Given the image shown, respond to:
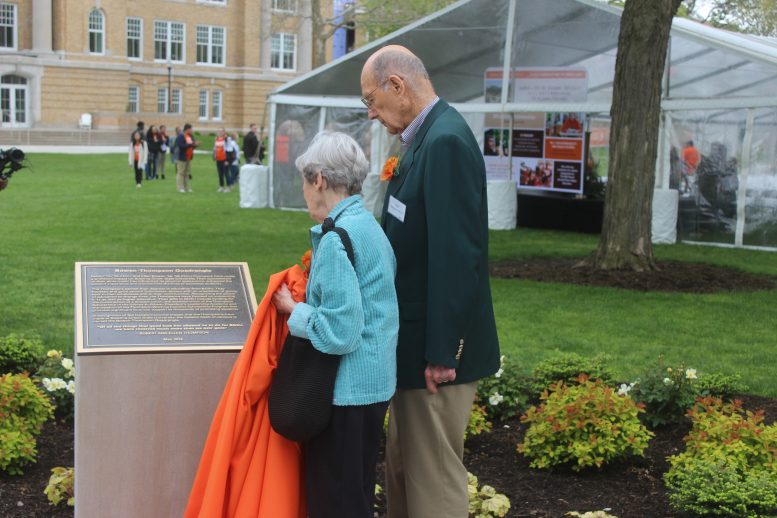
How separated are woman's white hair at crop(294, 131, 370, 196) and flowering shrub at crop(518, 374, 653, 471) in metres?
2.24

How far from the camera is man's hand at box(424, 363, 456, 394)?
3760 millimetres

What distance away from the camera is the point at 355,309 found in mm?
3613

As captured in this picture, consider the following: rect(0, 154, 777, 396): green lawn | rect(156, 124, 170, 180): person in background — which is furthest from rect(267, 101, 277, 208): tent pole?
rect(156, 124, 170, 180): person in background

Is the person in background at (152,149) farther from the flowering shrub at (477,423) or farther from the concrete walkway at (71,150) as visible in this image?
the flowering shrub at (477,423)

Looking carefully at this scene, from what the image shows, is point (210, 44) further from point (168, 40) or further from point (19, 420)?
point (19, 420)

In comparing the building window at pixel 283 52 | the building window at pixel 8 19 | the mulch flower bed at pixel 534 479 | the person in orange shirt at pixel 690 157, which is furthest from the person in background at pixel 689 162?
the building window at pixel 283 52

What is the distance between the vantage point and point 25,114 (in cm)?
6212

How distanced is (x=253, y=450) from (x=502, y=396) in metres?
2.87

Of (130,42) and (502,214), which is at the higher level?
(130,42)

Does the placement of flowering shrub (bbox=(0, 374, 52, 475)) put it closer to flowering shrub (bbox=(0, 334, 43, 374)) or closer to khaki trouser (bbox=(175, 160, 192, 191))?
flowering shrub (bbox=(0, 334, 43, 374))

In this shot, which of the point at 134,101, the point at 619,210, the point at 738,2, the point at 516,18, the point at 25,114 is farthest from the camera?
the point at 134,101

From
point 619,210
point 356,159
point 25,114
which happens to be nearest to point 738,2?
point 619,210

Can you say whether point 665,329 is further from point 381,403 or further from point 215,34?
point 215,34

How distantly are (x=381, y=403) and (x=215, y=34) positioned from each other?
70.1 metres
